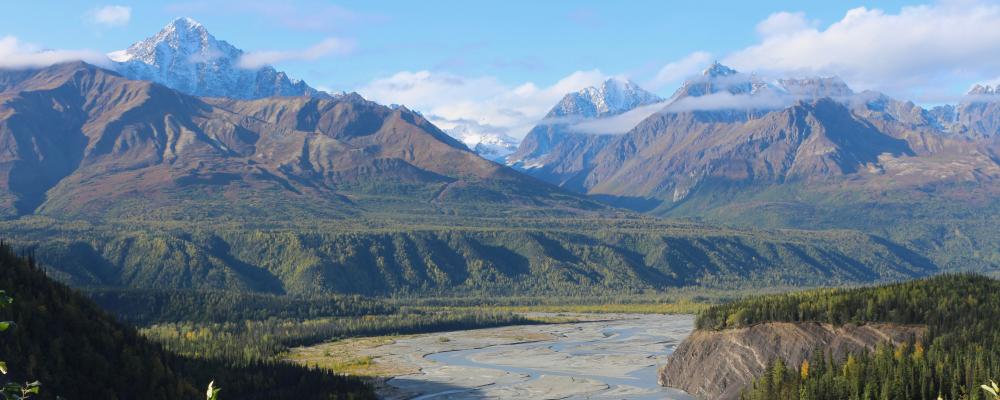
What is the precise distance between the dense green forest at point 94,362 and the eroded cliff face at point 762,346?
195 feet

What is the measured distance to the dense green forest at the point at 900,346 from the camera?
139750mm

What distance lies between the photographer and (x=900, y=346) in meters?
161

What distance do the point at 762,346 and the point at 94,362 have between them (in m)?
105

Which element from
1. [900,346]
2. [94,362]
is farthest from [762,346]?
[94,362]

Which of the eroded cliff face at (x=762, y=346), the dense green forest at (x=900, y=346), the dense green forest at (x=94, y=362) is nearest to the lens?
the dense green forest at (x=900, y=346)

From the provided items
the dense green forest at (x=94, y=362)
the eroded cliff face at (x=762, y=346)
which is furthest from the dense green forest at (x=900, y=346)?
the dense green forest at (x=94, y=362)

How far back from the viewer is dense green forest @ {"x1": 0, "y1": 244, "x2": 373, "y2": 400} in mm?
145250

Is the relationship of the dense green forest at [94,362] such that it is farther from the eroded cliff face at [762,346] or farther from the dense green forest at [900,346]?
the dense green forest at [900,346]

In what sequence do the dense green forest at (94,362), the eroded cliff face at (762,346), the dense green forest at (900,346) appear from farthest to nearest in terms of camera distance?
the eroded cliff face at (762,346)
the dense green forest at (94,362)
the dense green forest at (900,346)

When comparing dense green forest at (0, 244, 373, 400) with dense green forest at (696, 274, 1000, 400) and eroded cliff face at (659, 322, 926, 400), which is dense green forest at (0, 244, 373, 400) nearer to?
eroded cliff face at (659, 322, 926, 400)

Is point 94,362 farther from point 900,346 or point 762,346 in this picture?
point 900,346

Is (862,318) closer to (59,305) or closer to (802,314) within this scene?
(802,314)

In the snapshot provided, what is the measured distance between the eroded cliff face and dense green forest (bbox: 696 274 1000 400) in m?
2.13

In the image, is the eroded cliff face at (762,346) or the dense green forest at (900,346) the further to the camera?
the eroded cliff face at (762,346)
